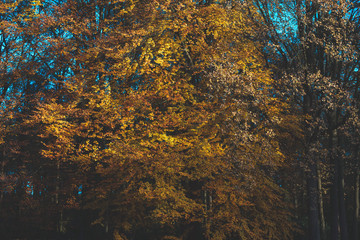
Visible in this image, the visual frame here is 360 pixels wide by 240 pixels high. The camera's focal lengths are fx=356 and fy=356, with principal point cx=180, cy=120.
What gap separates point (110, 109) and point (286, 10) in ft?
25.2

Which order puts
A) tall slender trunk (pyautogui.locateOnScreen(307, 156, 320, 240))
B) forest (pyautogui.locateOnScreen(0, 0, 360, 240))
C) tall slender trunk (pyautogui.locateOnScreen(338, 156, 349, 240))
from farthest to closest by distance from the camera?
1. tall slender trunk (pyautogui.locateOnScreen(338, 156, 349, 240))
2. tall slender trunk (pyautogui.locateOnScreen(307, 156, 320, 240))
3. forest (pyautogui.locateOnScreen(0, 0, 360, 240))

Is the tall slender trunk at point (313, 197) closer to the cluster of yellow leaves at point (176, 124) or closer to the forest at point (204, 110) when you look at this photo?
the forest at point (204, 110)

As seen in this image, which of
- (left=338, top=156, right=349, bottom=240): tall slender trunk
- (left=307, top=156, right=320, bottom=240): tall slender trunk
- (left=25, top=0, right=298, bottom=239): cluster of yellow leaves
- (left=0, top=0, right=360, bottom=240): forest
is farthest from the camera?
(left=338, top=156, right=349, bottom=240): tall slender trunk

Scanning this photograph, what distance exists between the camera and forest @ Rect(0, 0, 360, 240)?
12406 mm

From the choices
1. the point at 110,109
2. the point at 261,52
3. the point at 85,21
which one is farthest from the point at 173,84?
the point at 85,21

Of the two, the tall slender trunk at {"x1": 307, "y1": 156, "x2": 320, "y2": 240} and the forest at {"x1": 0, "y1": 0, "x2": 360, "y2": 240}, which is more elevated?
the forest at {"x1": 0, "y1": 0, "x2": 360, "y2": 240}

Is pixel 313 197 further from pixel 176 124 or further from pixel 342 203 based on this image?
pixel 176 124

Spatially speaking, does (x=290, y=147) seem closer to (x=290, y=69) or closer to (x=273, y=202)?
(x=273, y=202)

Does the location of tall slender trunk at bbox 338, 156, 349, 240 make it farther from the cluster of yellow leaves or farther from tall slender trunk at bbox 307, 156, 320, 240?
tall slender trunk at bbox 307, 156, 320, 240

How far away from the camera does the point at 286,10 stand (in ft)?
44.5

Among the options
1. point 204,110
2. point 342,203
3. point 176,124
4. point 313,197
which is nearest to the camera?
point 313,197

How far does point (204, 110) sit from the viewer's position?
43.6 feet

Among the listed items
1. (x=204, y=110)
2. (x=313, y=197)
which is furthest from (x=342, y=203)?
(x=204, y=110)

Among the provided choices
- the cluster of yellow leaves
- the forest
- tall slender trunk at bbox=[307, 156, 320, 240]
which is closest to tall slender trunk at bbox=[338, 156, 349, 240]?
the forest
